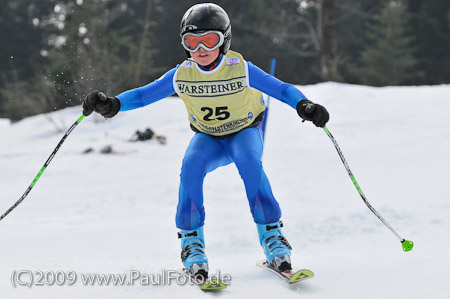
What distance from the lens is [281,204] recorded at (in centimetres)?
515

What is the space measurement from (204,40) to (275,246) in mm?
1311

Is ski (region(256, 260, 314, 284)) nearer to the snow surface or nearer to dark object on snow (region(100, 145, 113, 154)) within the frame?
the snow surface

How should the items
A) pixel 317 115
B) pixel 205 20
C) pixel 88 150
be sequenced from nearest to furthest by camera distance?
pixel 317 115, pixel 205 20, pixel 88 150

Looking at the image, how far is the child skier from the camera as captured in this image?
273 centimetres

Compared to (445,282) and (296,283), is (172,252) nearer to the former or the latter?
(296,283)

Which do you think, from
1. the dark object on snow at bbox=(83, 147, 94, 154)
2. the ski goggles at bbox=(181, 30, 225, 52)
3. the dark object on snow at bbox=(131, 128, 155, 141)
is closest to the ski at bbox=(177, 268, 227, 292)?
the ski goggles at bbox=(181, 30, 225, 52)

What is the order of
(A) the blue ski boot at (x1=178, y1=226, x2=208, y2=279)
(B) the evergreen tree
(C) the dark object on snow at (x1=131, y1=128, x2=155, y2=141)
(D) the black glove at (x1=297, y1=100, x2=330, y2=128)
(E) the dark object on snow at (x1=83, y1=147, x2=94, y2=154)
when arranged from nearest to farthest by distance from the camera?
(D) the black glove at (x1=297, y1=100, x2=330, y2=128)
(A) the blue ski boot at (x1=178, y1=226, x2=208, y2=279)
(E) the dark object on snow at (x1=83, y1=147, x2=94, y2=154)
(C) the dark object on snow at (x1=131, y1=128, x2=155, y2=141)
(B) the evergreen tree

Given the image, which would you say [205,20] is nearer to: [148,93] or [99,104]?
[148,93]

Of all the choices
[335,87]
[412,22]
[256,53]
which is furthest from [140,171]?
[412,22]

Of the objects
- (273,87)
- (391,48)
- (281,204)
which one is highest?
(391,48)

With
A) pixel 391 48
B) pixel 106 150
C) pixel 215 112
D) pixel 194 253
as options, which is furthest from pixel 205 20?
pixel 391 48

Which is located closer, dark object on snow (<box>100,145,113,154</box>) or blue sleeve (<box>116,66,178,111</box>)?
blue sleeve (<box>116,66,178,111</box>)

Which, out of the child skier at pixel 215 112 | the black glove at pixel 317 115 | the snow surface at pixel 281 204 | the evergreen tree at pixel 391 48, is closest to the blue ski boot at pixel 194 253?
the child skier at pixel 215 112

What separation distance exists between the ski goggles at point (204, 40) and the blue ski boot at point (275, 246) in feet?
3.75
